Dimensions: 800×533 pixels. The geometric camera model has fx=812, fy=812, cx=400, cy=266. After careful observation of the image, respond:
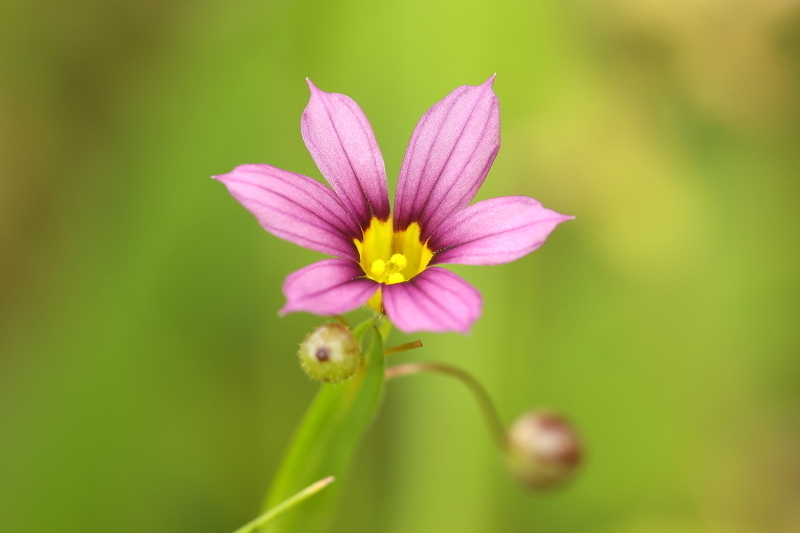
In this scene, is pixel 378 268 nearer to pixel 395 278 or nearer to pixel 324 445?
pixel 395 278

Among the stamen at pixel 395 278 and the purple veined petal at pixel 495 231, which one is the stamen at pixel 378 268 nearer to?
the stamen at pixel 395 278

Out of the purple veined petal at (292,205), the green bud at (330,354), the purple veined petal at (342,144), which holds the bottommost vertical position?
the green bud at (330,354)

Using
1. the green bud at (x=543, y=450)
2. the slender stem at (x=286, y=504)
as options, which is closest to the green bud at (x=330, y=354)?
the slender stem at (x=286, y=504)

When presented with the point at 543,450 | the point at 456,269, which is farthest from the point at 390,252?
the point at 456,269

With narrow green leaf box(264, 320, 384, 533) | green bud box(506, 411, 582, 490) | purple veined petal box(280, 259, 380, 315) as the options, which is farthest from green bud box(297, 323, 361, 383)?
green bud box(506, 411, 582, 490)

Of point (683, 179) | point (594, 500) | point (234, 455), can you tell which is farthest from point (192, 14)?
point (594, 500)

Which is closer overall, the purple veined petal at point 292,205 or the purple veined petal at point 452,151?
the purple veined petal at point 292,205
